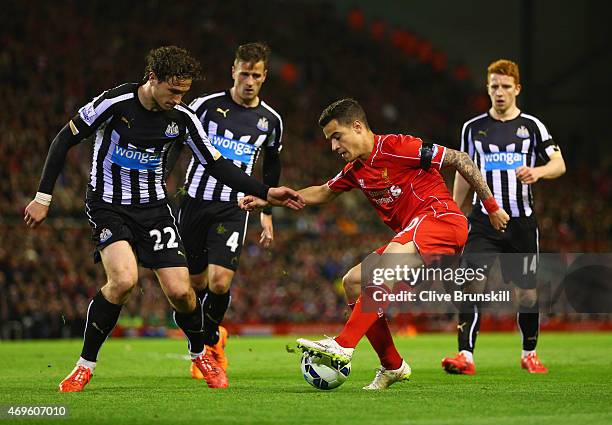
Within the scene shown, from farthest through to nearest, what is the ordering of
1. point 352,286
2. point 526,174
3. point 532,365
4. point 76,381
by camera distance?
1. point 532,365
2. point 526,174
3. point 76,381
4. point 352,286

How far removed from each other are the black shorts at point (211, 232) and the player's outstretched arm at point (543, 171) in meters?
2.42

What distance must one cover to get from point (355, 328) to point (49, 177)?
2.38m

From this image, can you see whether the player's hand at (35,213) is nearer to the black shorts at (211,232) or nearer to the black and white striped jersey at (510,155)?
the black shorts at (211,232)

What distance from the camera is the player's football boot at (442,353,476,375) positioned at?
868 centimetres

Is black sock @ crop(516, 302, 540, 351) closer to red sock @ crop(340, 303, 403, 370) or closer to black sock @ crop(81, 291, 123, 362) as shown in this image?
red sock @ crop(340, 303, 403, 370)

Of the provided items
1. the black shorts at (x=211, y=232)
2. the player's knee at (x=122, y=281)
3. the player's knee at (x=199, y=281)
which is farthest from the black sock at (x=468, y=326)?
the player's knee at (x=122, y=281)

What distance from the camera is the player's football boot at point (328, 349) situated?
6.30 meters

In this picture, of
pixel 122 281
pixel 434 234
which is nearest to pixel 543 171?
pixel 434 234

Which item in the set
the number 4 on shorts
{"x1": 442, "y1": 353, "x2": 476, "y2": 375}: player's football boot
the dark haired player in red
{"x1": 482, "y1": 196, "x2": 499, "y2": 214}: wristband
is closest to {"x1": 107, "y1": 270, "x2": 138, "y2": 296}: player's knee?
the dark haired player in red

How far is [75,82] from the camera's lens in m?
23.9

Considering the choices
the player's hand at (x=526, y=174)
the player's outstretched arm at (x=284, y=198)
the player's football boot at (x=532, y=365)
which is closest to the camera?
the player's outstretched arm at (x=284, y=198)

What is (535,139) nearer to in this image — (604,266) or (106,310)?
(106,310)

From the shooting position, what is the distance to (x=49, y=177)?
685 cm

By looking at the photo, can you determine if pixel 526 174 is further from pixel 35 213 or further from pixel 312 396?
pixel 35 213
